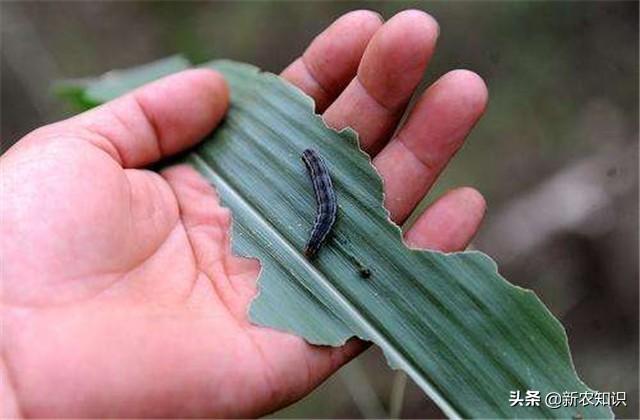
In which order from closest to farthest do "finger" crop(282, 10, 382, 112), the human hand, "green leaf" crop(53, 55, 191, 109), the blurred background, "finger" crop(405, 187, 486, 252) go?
the human hand → "finger" crop(405, 187, 486, 252) → "finger" crop(282, 10, 382, 112) → "green leaf" crop(53, 55, 191, 109) → the blurred background

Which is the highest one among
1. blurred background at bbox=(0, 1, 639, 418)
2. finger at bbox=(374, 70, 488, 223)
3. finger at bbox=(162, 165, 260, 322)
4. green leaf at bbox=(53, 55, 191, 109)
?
finger at bbox=(374, 70, 488, 223)

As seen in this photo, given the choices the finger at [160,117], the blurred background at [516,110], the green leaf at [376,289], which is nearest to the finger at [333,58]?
the green leaf at [376,289]

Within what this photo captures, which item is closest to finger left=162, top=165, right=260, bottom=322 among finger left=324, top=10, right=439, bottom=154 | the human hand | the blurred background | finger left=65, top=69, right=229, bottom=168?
the human hand

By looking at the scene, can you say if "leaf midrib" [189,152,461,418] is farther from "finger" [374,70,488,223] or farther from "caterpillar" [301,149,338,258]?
"finger" [374,70,488,223]

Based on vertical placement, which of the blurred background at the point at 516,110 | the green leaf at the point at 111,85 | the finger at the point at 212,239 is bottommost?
the blurred background at the point at 516,110

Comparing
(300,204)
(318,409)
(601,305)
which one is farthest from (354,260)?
(601,305)

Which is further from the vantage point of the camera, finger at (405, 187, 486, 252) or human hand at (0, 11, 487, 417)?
finger at (405, 187, 486, 252)

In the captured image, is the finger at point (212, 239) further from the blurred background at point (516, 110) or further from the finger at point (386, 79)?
the blurred background at point (516, 110)

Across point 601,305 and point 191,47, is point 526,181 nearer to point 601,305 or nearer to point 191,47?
point 601,305
